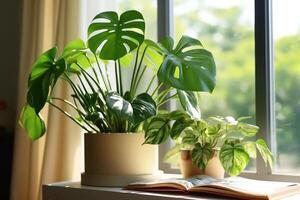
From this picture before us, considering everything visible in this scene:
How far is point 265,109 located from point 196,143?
378 millimetres

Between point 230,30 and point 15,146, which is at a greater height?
point 230,30

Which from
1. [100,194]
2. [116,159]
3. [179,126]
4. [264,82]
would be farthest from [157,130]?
[264,82]

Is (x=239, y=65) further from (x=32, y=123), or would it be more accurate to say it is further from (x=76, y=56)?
(x=32, y=123)

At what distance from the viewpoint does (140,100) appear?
1.64 m

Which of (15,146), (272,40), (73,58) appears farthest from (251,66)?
(15,146)

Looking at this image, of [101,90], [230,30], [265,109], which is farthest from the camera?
[230,30]

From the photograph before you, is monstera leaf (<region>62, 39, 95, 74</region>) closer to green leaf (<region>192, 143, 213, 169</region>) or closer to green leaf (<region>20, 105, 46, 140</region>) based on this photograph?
green leaf (<region>20, 105, 46, 140</region>)

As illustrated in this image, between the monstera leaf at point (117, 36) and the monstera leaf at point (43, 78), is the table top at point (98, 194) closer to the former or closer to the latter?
the monstera leaf at point (43, 78)

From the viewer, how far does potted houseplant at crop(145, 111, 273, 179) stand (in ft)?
5.34

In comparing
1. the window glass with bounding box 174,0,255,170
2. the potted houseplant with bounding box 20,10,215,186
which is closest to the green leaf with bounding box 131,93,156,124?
the potted houseplant with bounding box 20,10,215,186

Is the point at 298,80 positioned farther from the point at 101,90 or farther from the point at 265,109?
the point at 101,90

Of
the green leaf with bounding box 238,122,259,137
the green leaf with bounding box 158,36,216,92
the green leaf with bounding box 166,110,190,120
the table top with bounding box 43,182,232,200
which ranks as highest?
the green leaf with bounding box 158,36,216,92

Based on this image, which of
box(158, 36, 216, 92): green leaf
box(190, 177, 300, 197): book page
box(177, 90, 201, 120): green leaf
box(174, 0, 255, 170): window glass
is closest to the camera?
box(190, 177, 300, 197): book page

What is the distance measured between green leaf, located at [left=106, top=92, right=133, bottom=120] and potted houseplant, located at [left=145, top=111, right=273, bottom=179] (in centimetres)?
16
